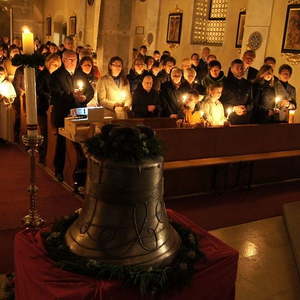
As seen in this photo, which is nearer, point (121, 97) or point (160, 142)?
point (160, 142)

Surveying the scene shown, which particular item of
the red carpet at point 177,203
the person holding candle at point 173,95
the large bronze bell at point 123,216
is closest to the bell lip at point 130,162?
the large bronze bell at point 123,216

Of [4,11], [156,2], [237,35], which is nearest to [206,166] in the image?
[237,35]

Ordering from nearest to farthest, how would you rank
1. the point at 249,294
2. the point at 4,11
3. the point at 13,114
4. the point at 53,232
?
the point at 53,232 < the point at 249,294 < the point at 13,114 < the point at 4,11

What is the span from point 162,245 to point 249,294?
1.69 metres

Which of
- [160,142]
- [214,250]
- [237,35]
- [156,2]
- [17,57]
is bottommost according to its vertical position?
[214,250]

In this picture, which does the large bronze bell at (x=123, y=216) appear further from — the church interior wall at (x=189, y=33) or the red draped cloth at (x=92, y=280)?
→ the church interior wall at (x=189, y=33)

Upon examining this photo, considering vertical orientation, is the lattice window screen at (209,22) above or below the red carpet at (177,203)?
above

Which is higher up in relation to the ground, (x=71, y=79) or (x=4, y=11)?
(x=4, y=11)

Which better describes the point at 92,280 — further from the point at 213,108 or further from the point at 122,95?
the point at 122,95

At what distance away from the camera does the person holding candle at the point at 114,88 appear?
6480 millimetres

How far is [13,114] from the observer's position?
7316 millimetres

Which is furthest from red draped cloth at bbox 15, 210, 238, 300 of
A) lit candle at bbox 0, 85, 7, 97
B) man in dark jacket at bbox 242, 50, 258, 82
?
man in dark jacket at bbox 242, 50, 258, 82

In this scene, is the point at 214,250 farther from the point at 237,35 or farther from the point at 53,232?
the point at 237,35

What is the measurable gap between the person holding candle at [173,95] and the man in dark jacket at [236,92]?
2.31ft
